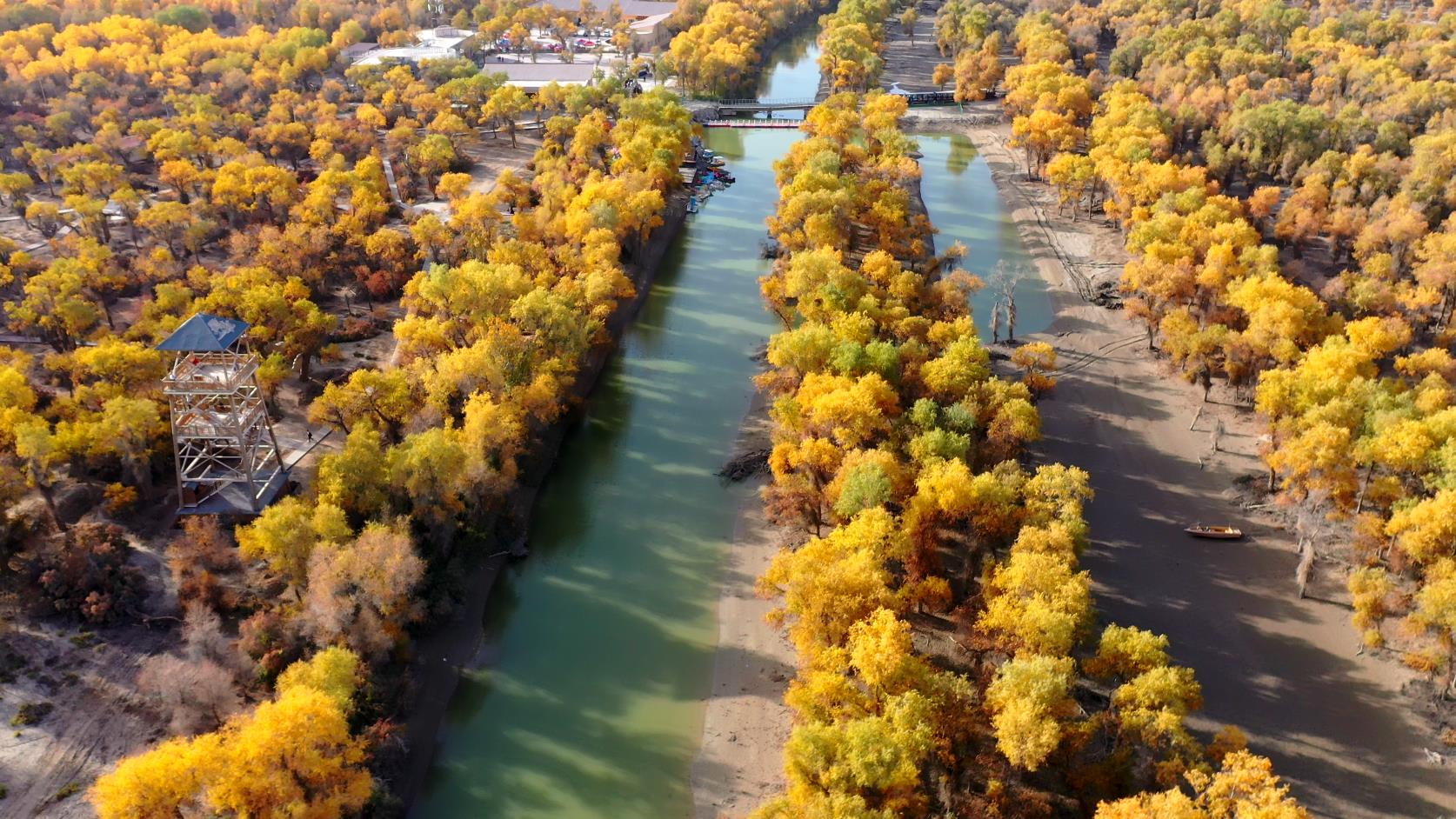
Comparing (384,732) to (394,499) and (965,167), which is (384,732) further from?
(965,167)

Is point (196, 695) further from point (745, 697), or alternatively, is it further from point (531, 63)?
point (531, 63)

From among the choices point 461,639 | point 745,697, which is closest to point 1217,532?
point 745,697

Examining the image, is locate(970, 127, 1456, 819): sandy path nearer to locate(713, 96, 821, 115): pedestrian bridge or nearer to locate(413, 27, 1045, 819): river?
locate(413, 27, 1045, 819): river

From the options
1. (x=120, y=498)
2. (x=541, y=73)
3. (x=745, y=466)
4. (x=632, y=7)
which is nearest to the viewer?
(x=120, y=498)

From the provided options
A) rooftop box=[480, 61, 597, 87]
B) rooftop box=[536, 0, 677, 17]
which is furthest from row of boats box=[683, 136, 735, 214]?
rooftop box=[536, 0, 677, 17]

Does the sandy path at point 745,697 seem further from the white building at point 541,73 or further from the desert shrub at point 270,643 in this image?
the white building at point 541,73

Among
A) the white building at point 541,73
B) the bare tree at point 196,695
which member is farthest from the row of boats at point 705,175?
the bare tree at point 196,695
